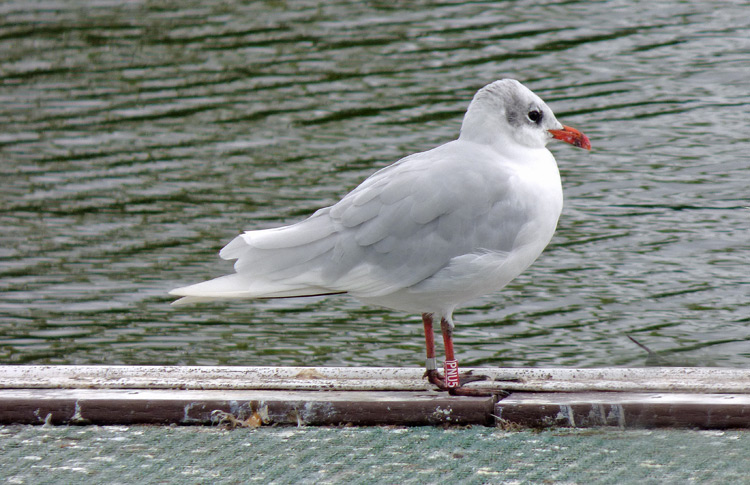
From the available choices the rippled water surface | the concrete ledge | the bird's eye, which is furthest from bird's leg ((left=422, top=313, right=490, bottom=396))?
the rippled water surface

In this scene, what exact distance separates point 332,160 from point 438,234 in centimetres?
442

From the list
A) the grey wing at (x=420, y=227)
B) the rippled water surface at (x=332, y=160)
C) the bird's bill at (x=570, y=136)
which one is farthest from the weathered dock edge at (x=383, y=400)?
the rippled water surface at (x=332, y=160)

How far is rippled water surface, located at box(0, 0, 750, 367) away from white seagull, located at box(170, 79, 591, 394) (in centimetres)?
144

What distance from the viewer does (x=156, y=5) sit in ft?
41.5

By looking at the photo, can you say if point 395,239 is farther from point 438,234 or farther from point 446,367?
point 446,367

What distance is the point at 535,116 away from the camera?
3621mm

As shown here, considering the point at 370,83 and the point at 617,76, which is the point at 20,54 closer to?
the point at 370,83

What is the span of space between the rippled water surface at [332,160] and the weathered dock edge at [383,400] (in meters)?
1.43

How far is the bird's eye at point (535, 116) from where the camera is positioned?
361cm

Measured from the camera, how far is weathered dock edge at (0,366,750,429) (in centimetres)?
319

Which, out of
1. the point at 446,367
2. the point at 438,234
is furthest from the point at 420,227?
the point at 446,367

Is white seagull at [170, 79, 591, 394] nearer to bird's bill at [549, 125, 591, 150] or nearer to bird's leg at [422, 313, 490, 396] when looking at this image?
bird's leg at [422, 313, 490, 396]

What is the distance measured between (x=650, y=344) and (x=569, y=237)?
1481 millimetres

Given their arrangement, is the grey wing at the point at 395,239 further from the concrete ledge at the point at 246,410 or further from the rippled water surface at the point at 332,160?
the rippled water surface at the point at 332,160
